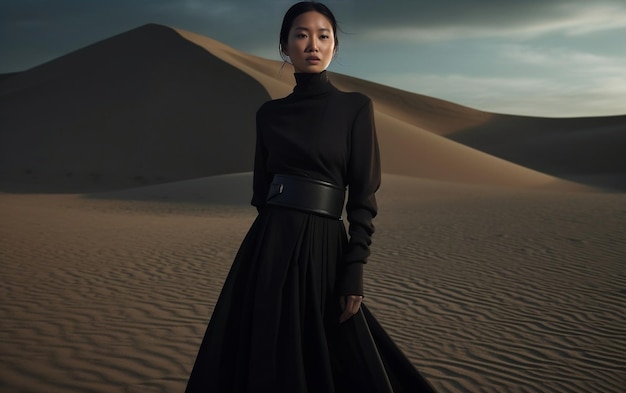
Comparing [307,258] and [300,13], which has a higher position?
[300,13]

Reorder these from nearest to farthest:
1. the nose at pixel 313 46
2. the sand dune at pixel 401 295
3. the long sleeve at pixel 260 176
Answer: the nose at pixel 313 46 < the long sleeve at pixel 260 176 < the sand dune at pixel 401 295

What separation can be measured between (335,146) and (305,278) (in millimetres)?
549

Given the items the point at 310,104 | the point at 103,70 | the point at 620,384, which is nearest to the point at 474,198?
the point at 620,384

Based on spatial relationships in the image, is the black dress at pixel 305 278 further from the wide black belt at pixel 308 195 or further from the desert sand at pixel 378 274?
the desert sand at pixel 378 274

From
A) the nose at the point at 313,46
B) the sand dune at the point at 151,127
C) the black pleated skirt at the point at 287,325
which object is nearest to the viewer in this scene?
the black pleated skirt at the point at 287,325

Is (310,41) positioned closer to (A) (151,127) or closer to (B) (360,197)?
(B) (360,197)

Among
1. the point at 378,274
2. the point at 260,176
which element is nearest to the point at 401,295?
the point at 378,274

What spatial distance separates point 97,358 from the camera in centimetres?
522

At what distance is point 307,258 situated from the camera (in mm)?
2576

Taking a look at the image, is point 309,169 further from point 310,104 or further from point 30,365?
point 30,365

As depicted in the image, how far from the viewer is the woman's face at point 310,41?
104 inches

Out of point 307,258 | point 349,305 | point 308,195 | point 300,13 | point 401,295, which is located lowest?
point 401,295

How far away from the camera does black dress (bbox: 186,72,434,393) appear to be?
254 cm

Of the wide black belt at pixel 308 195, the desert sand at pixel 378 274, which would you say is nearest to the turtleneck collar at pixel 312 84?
the wide black belt at pixel 308 195
